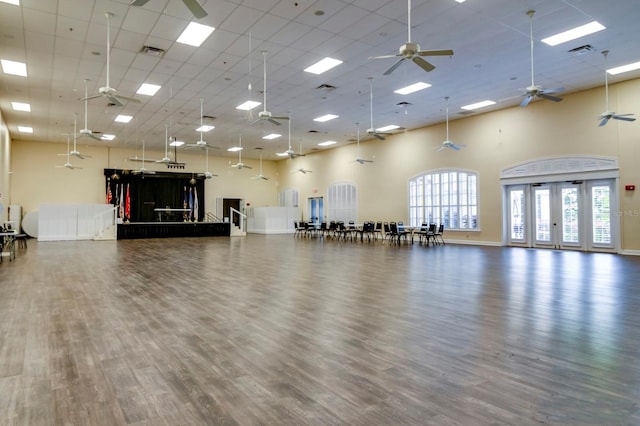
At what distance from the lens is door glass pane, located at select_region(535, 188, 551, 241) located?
1255cm

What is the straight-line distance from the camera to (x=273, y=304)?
15.4 feet

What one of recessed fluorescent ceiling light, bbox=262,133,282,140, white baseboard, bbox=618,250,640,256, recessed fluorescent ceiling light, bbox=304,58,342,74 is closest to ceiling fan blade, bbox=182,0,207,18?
recessed fluorescent ceiling light, bbox=304,58,342,74

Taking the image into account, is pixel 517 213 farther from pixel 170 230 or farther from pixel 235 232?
pixel 170 230

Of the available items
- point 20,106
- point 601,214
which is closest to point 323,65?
point 601,214

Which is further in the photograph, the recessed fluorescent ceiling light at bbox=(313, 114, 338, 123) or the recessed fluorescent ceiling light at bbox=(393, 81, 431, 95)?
the recessed fluorescent ceiling light at bbox=(313, 114, 338, 123)

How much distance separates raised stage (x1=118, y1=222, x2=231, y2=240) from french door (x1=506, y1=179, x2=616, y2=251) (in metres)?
13.1

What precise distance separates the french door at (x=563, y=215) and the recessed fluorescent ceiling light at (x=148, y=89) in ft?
39.6

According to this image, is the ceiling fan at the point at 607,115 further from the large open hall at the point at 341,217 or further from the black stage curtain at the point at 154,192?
the black stage curtain at the point at 154,192

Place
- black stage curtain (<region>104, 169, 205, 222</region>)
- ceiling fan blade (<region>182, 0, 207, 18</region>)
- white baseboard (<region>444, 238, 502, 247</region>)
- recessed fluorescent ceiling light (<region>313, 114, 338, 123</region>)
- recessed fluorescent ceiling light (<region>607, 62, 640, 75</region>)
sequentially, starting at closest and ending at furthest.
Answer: ceiling fan blade (<region>182, 0, 207, 18</region>)
recessed fluorescent ceiling light (<region>607, 62, 640, 75</region>)
white baseboard (<region>444, 238, 502, 247</region>)
recessed fluorescent ceiling light (<region>313, 114, 338, 123</region>)
black stage curtain (<region>104, 169, 205, 222</region>)

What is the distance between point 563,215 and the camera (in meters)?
12.2

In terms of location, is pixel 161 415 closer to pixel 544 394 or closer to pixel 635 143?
pixel 544 394

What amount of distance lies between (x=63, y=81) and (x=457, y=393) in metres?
12.2

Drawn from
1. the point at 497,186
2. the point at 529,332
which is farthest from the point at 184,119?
the point at 529,332

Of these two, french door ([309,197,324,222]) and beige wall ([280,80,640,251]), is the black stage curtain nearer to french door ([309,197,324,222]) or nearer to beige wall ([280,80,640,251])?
french door ([309,197,324,222])
